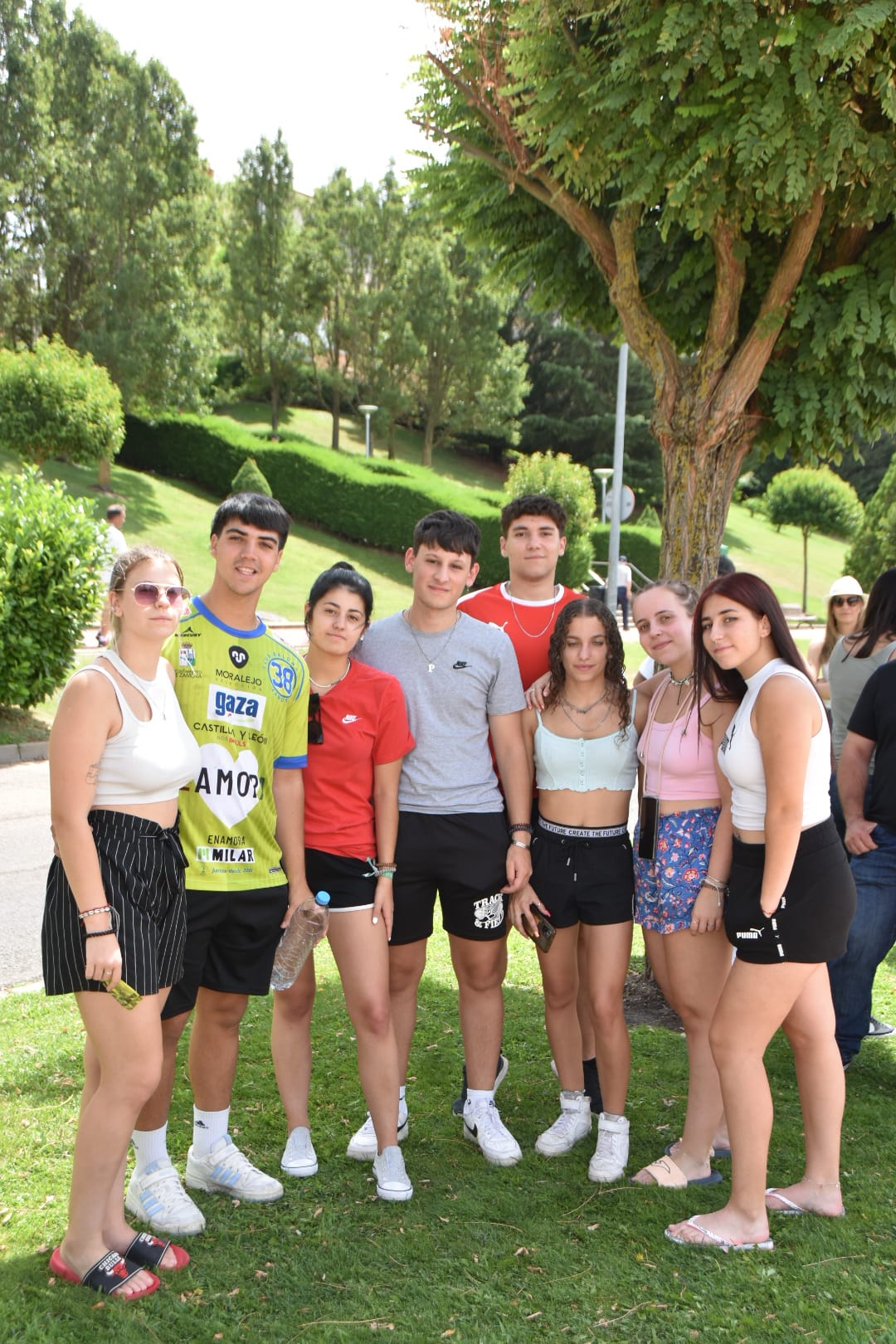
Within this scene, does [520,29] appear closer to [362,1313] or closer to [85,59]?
[362,1313]

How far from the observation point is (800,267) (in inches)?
195

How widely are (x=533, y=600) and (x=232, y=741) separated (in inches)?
60.7

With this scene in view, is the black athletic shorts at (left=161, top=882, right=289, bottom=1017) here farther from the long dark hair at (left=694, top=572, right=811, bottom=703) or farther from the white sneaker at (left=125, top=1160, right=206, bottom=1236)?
the long dark hair at (left=694, top=572, right=811, bottom=703)

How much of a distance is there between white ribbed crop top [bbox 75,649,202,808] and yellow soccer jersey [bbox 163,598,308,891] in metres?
0.20

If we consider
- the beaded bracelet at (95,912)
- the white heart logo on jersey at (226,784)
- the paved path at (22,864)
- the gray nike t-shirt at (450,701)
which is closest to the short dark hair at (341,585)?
the gray nike t-shirt at (450,701)

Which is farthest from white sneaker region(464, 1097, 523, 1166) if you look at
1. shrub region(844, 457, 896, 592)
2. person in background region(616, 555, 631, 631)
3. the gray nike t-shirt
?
shrub region(844, 457, 896, 592)

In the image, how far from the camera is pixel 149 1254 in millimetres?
3018

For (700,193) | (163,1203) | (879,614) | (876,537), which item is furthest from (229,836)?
(876,537)

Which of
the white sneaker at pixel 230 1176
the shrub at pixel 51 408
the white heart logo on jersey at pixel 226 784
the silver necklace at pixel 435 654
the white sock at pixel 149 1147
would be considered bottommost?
the white sneaker at pixel 230 1176

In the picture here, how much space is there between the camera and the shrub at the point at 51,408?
24.9 metres

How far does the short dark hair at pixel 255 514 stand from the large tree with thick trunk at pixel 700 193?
2277mm

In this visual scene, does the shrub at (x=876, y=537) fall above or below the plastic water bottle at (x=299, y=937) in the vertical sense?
above

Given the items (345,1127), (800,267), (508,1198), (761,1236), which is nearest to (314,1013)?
(345,1127)

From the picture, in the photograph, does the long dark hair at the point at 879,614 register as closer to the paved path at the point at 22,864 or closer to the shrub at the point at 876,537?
the paved path at the point at 22,864
